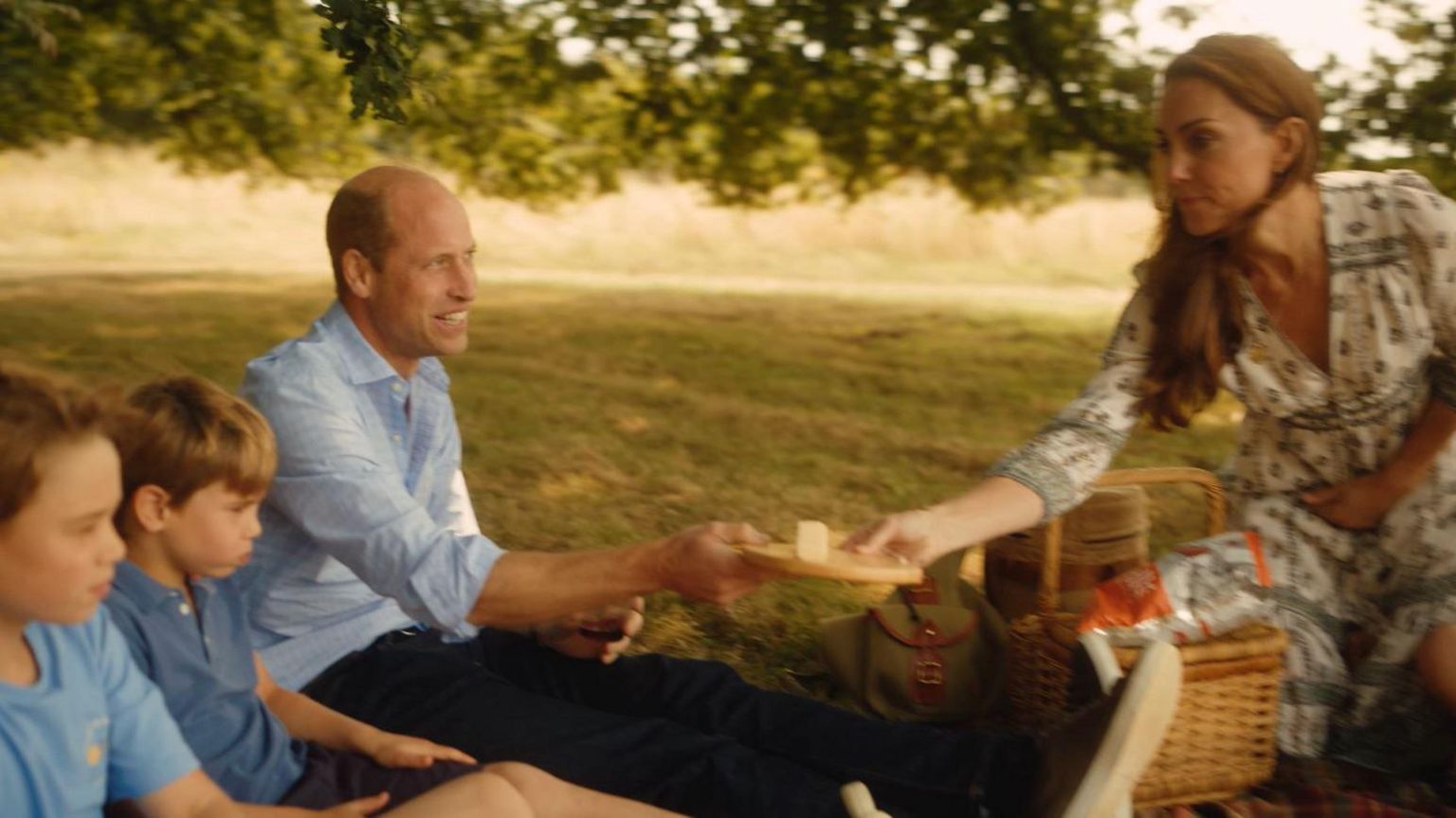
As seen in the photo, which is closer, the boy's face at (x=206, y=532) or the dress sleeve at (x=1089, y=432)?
the boy's face at (x=206, y=532)

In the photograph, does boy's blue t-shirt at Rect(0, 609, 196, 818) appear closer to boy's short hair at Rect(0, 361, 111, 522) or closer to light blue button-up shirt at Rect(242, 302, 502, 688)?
boy's short hair at Rect(0, 361, 111, 522)

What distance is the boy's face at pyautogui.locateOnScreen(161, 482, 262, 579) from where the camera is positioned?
7.35 feet

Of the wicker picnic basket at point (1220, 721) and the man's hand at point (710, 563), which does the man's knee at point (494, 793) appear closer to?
the man's hand at point (710, 563)

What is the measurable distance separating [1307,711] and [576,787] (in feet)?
6.05

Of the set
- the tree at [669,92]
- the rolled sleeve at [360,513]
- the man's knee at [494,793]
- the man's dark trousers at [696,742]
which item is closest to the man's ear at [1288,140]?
the man's dark trousers at [696,742]

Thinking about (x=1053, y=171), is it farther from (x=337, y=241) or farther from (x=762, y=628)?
(x=337, y=241)

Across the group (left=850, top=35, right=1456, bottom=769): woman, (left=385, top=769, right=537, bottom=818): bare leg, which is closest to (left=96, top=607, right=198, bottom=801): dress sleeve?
(left=385, top=769, right=537, bottom=818): bare leg

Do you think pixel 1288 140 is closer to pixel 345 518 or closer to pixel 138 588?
pixel 345 518

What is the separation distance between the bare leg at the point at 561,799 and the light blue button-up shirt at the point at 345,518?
315mm

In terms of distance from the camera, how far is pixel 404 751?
246cm

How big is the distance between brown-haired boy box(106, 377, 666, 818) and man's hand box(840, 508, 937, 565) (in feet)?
2.19

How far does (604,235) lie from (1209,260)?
10165mm

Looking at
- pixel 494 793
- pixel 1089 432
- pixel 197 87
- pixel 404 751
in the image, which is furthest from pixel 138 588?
pixel 197 87

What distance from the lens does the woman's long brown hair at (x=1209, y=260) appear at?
300cm
